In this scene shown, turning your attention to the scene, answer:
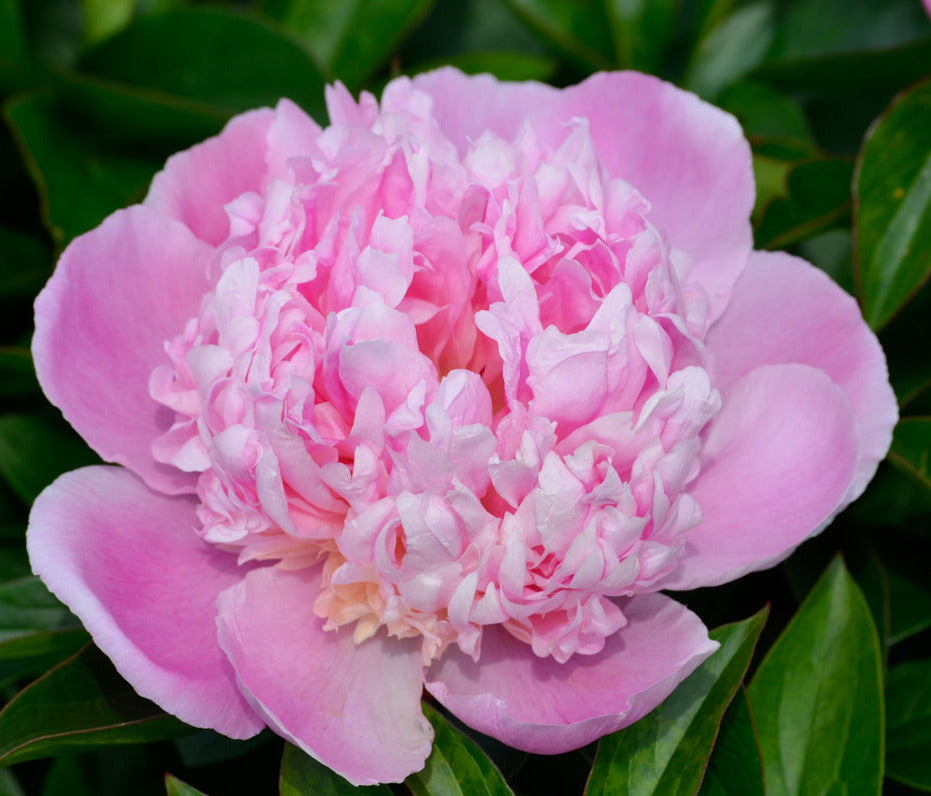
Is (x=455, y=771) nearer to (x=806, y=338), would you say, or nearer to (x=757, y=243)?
(x=806, y=338)

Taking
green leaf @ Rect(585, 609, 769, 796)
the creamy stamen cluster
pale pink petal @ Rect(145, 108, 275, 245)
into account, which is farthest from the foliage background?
pale pink petal @ Rect(145, 108, 275, 245)

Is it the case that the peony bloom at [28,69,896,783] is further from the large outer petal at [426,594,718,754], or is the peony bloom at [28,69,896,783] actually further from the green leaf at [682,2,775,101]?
the green leaf at [682,2,775,101]

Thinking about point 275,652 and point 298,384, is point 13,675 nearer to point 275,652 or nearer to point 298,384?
point 275,652

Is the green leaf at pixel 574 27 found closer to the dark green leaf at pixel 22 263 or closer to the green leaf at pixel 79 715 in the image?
the dark green leaf at pixel 22 263

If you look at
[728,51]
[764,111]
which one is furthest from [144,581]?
[728,51]

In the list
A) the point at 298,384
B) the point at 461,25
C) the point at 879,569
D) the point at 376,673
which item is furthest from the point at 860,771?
the point at 461,25
